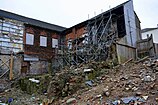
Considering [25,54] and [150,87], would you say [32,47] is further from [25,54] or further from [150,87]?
[150,87]

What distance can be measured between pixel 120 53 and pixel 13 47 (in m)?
11.5

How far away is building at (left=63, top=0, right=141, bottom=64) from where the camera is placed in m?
13.1

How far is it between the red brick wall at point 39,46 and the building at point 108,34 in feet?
15.7

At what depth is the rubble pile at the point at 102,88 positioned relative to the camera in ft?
18.2

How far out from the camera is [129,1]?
624 inches

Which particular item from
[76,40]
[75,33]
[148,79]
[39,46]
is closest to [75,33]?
[75,33]

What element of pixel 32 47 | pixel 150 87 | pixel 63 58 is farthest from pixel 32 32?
pixel 150 87

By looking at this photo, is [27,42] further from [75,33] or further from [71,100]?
[71,100]

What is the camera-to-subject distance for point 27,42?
19109mm

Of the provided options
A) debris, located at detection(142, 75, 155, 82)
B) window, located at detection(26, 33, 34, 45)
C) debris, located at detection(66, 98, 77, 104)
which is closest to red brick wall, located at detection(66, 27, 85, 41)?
window, located at detection(26, 33, 34, 45)

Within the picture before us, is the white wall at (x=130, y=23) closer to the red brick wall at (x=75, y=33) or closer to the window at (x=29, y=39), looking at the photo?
the red brick wall at (x=75, y=33)

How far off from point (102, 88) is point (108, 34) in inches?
374

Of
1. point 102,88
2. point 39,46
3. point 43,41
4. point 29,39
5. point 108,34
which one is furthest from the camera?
point 43,41

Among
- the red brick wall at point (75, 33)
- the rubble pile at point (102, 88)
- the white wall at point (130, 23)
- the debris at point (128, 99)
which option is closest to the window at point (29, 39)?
the red brick wall at point (75, 33)
